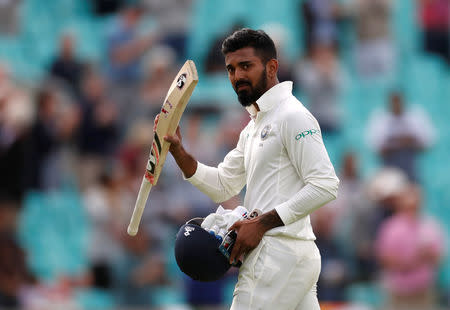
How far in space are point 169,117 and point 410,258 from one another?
5.02 metres

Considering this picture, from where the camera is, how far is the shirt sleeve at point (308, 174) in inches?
157

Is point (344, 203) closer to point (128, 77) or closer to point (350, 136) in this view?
point (350, 136)

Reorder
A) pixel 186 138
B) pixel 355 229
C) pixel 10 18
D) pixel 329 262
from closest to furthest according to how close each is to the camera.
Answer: pixel 329 262 < pixel 355 229 < pixel 186 138 < pixel 10 18

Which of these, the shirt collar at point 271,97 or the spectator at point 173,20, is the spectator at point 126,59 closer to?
the spectator at point 173,20

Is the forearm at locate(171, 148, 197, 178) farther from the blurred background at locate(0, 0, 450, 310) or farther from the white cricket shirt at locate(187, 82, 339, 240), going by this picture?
the blurred background at locate(0, 0, 450, 310)

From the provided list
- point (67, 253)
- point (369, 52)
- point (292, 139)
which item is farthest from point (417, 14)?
point (292, 139)

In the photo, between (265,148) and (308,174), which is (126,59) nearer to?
(265,148)

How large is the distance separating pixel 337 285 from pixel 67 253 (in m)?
3.48

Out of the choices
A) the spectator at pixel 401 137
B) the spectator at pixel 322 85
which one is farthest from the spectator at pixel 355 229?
the spectator at pixel 322 85

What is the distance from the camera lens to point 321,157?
4.00 metres

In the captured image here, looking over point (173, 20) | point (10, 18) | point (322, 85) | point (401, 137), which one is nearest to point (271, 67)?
point (401, 137)

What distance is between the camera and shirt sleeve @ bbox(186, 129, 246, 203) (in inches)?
182

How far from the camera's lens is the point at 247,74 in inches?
166

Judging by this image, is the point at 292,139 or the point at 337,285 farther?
the point at 337,285
